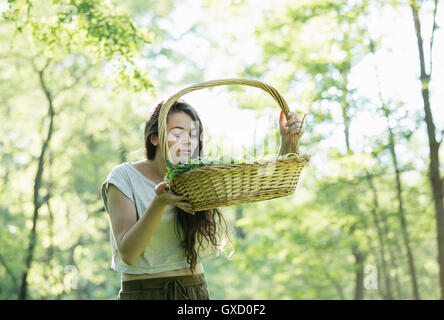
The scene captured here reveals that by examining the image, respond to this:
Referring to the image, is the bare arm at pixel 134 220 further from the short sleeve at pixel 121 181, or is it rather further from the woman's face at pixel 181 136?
the woman's face at pixel 181 136

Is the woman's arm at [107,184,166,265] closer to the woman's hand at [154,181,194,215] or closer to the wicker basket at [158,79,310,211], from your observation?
the woman's hand at [154,181,194,215]

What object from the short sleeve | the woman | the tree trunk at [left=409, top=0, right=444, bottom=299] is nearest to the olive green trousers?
the woman

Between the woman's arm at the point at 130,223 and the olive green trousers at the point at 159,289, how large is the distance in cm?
18

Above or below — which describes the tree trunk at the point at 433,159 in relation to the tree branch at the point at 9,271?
above

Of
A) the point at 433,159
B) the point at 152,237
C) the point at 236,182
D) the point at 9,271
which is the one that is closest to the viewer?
the point at 236,182

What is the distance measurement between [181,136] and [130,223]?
0.42 m

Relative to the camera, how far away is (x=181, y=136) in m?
2.04

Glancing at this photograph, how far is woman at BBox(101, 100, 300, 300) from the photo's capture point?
1938 mm

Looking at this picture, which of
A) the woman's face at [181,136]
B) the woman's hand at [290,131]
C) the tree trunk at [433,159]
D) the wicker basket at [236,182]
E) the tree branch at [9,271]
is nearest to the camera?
the wicker basket at [236,182]

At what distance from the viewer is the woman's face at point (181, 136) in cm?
200

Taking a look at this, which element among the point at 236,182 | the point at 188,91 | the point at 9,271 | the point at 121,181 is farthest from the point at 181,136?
the point at 9,271

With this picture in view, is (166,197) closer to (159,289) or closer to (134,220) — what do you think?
(134,220)

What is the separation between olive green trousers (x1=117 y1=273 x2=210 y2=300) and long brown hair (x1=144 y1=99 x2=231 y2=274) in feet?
0.26

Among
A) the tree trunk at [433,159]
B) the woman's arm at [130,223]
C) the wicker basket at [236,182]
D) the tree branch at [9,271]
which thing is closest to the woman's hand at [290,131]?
the wicker basket at [236,182]
